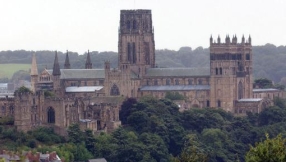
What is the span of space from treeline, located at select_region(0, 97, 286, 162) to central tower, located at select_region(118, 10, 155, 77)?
11650mm

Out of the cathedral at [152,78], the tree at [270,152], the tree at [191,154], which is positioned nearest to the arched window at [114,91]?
the cathedral at [152,78]

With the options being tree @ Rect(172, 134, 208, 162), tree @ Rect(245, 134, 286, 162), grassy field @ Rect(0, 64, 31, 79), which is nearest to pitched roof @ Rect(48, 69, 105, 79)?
tree @ Rect(172, 134, 208, 162)

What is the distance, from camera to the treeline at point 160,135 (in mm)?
86562

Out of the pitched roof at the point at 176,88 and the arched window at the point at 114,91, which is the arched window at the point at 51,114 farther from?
the pitched roof at the point at 176,88

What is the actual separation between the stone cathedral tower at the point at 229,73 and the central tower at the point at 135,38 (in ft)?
21.6

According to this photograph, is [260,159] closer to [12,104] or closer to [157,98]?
[12,104]

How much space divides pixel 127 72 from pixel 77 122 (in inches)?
776

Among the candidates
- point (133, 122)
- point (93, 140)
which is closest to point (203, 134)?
point (133, 122)

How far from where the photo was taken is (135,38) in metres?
116

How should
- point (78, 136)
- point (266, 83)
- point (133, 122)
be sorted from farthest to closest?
point (266, 83) < point (133, 122) < point (78, 136)

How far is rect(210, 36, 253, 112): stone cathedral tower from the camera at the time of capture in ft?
366

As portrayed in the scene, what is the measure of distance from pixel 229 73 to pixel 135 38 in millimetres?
10232

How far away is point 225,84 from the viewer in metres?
112

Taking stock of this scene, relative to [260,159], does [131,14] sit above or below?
above
